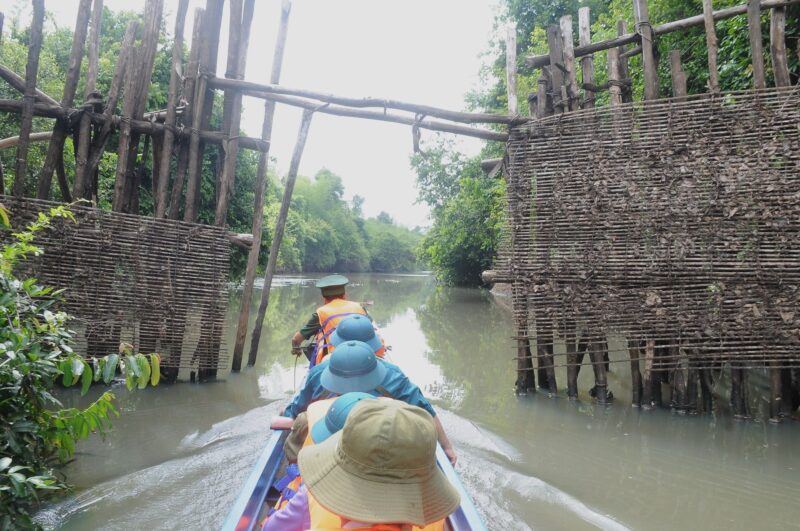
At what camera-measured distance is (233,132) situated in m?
6.80

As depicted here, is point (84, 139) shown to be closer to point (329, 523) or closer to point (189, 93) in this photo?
point (189, 93)

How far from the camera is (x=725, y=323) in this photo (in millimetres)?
5191

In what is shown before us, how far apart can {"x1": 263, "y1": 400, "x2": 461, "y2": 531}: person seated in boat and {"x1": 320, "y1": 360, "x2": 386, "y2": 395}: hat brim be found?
1.17 meters

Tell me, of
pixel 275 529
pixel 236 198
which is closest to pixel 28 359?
pixel 275 529

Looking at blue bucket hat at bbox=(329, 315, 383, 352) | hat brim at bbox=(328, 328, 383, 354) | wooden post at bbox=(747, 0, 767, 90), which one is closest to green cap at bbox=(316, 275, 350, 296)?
hat brim at bbox=(328, 328, 383, 354)

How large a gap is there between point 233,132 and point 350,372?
4.83 metres

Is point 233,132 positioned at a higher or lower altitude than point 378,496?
higher

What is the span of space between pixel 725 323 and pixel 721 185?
1329mm

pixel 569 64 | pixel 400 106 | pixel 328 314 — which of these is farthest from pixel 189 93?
pixel 569 64

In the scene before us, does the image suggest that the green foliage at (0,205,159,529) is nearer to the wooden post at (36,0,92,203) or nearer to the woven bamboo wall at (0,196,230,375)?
the woven bamboo wall at (0,196,230,375)

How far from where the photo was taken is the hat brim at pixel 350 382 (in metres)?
2.91

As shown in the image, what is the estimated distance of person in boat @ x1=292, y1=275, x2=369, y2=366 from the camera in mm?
4770

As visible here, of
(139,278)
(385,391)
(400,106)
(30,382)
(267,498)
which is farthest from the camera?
(400,106)

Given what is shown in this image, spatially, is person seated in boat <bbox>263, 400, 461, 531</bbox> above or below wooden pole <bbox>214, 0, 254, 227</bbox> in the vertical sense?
below
